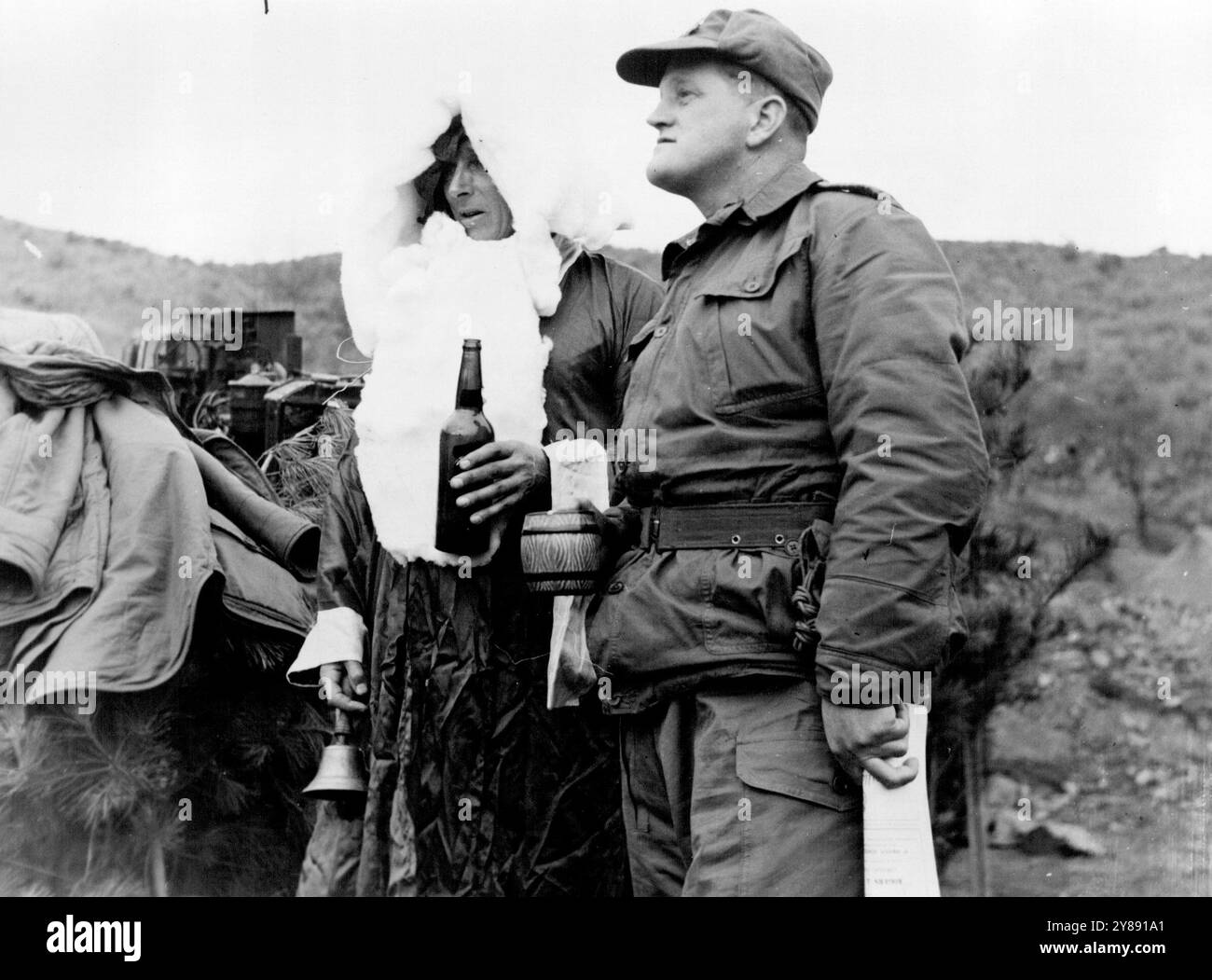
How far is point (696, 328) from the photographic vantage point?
3.48m

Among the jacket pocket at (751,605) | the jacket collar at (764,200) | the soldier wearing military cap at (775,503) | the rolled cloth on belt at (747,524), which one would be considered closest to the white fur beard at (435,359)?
the soldier wearing military cap at (775,503)

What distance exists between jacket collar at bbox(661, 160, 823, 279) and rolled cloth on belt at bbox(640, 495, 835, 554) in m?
0.58

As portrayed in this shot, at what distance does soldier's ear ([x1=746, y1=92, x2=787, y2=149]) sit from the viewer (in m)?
3.66

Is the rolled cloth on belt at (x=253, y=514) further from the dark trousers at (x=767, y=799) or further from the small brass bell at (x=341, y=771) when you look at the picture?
the dark trousers at (x=767, y=799)

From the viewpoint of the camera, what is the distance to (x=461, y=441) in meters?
3.91

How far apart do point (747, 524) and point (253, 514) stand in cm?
159

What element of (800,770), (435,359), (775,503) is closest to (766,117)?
(775,503)

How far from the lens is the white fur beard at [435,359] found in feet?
13.4

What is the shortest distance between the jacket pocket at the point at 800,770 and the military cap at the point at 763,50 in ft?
4.27

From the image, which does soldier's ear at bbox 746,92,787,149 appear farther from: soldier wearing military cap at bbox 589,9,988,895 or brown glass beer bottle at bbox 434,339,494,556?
brown glass beer bottle at bbox 434,339,494,556

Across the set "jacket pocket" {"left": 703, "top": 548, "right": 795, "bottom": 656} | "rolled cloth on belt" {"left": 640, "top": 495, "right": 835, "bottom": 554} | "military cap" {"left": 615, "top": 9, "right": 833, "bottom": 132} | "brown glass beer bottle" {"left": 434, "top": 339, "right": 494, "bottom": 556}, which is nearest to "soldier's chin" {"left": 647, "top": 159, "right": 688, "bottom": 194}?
"military cap" {"left": 615, "top": 9, "right": 833, "bottom": 132}

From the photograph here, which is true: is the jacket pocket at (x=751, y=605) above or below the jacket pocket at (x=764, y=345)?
below

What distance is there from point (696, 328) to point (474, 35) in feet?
4.56
